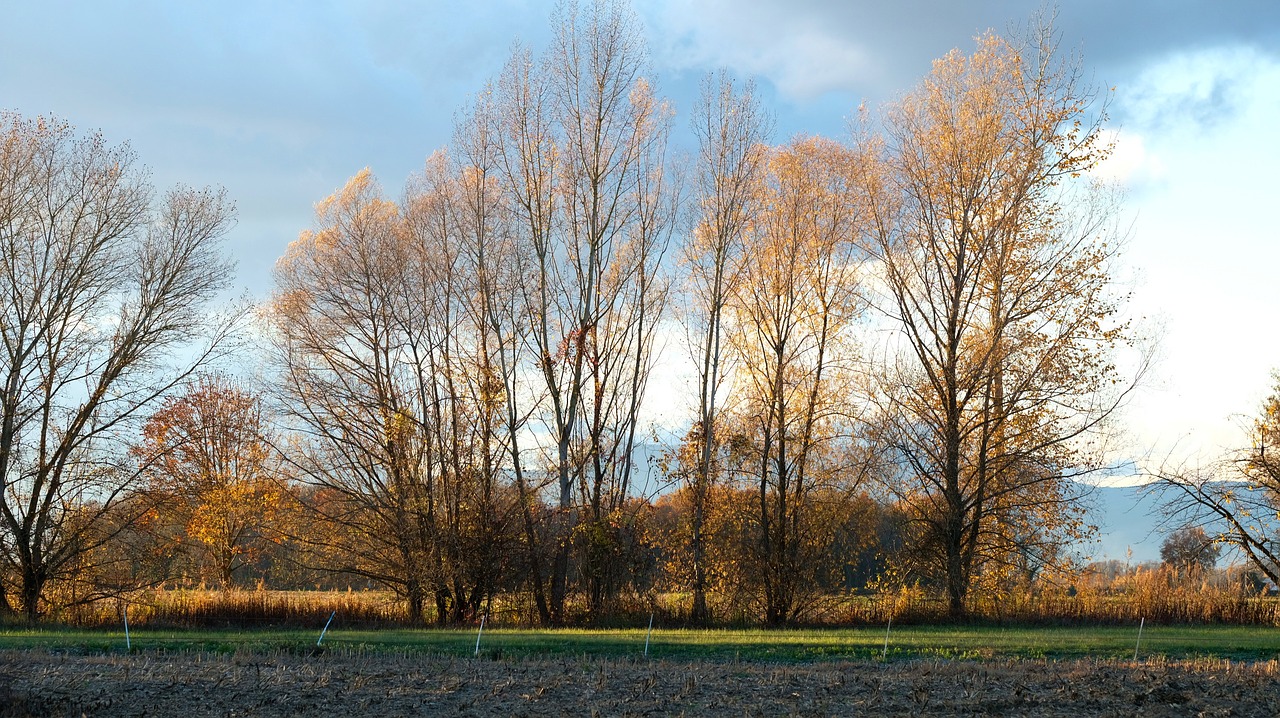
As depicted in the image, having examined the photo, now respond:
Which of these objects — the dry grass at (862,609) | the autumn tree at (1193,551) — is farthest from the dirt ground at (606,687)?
the autumn tree at (1193,551)

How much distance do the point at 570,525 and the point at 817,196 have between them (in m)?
9.53

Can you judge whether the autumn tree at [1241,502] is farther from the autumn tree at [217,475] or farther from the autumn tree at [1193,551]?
the autumn tree at [217,475]

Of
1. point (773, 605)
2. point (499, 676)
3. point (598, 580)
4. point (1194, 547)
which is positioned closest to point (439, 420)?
point (598, 580)

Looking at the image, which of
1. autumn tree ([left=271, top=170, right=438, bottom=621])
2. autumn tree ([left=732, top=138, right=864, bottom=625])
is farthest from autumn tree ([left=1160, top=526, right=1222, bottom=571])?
autumn tree ([left=271, top=170, right=438, bottom=621])

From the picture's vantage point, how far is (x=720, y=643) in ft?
48.4

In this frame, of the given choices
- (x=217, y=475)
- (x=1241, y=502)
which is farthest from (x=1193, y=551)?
(x=217, y=475)

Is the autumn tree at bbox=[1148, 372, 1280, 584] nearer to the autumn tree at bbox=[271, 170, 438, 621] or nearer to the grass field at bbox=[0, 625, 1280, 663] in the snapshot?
the grass field at bbox=[0, 625, 1280, 663]

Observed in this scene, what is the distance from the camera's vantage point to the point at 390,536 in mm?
23000

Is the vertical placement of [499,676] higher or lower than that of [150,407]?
lower

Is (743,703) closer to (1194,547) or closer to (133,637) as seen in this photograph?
(133,637)

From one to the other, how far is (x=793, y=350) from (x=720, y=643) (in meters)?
9.46

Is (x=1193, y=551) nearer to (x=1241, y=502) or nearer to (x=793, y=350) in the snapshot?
(x=1241, y=502)

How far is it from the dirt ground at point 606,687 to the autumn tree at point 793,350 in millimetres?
10055

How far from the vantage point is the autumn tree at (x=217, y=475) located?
2367 cm
